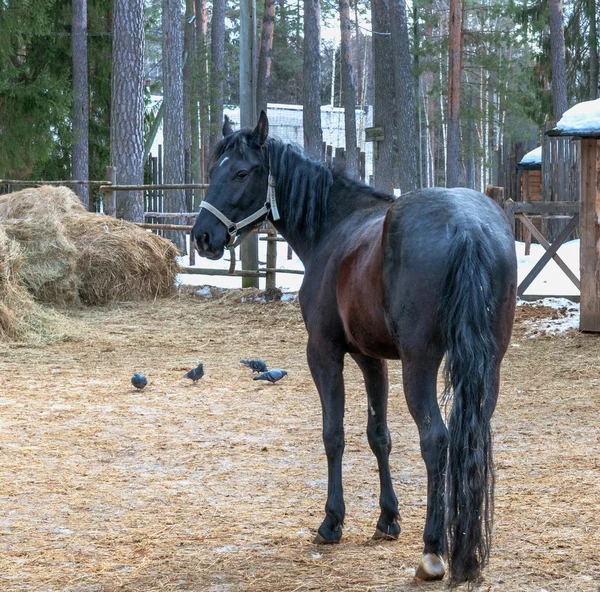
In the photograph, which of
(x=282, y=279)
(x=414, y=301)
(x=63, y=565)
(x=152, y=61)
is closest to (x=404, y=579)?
(x=414, y=301)

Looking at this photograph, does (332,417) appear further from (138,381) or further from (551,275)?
(551,275)

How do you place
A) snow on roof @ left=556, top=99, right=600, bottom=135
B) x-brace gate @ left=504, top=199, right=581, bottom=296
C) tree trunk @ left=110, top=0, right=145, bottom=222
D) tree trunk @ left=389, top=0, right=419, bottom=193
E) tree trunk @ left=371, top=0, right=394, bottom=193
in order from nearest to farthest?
snow on roof @ left=556, top=99, right=600, bottom=135, x-brace gate @ left=504, top=199, right=581, bottom=296, tree trunk @ left=110, top=0, right=145, bottom=222, tree trunk @ left=371, top=0, right=394, bottom=193, tree trunk @ left=389, top=0, right=419, bottom=193

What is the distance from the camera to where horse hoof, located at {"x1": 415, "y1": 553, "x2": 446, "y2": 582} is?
124 inches

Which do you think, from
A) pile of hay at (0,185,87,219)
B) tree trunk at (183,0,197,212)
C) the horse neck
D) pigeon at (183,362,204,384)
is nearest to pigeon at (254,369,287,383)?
pigeon at (183,362,204,384)

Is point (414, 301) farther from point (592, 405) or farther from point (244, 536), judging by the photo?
point (592, 405)

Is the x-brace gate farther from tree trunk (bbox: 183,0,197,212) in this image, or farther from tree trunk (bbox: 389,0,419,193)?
tree trunk (bbox: 183,0,197,212)

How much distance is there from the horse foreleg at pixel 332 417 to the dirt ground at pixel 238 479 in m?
0.10

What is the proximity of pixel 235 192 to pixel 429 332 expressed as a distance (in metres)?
1.49

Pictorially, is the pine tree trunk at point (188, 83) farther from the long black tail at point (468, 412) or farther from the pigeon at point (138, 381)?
the long black tail at point (468, 412)

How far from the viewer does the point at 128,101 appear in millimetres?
14500

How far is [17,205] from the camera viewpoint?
11875mm

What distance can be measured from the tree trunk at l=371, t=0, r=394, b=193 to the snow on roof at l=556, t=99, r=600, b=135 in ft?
18.2

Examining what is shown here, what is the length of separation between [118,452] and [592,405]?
352cm

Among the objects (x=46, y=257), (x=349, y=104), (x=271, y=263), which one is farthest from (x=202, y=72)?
(x=46, y=257)
